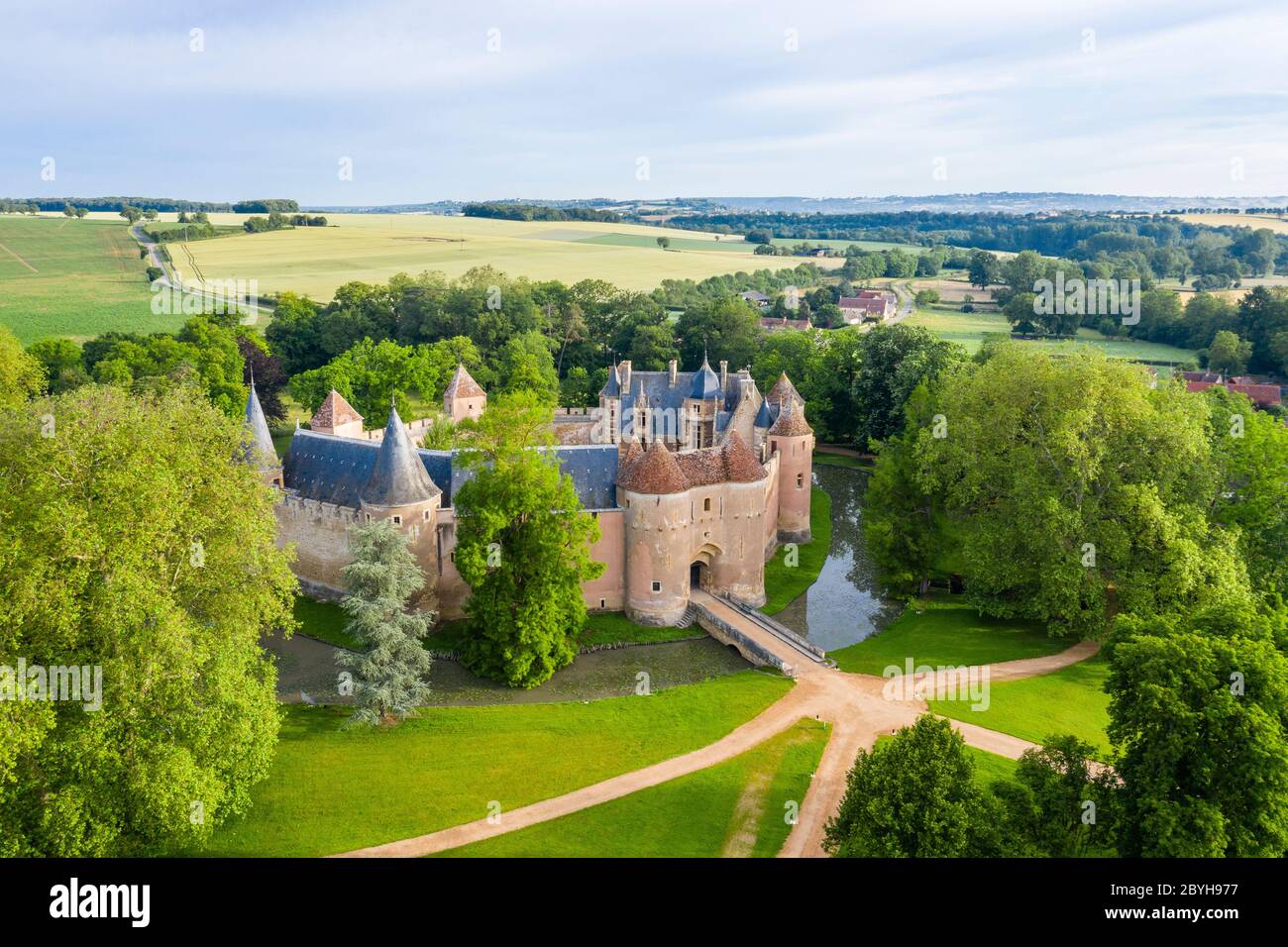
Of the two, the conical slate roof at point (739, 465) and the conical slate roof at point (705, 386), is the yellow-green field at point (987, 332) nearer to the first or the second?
the conical slate roof at point (705, 386)

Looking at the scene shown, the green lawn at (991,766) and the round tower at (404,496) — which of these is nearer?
the green lawn at (991,766)

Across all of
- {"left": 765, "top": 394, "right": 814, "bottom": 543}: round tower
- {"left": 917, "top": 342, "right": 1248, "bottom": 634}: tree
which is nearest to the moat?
{"left": 765, "top": 394, "right": 814, "bottom": 543}: round tower

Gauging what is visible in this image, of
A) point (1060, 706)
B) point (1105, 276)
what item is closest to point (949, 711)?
point (1060, 706)

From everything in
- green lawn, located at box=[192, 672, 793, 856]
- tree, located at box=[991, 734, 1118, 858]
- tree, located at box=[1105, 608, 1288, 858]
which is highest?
tree, located at box=[1105, 608, 1288, 858]

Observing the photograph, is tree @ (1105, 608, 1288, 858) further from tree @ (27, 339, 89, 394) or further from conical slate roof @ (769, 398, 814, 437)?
tree @ (27, 339, 89, 394)

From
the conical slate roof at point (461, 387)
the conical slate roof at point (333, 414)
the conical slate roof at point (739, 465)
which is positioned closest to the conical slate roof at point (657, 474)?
the conical slate roof at point (739, 465)

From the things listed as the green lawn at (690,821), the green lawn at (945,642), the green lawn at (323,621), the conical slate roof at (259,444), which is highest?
the conical slate roof at (259,444)

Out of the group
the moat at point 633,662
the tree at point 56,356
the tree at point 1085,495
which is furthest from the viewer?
the tree at point 56,356
